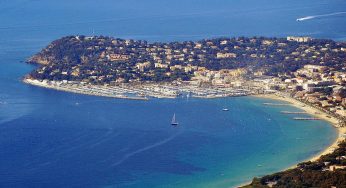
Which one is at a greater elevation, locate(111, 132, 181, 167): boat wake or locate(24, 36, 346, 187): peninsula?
locate(24, 36, 346, 187): peninsula

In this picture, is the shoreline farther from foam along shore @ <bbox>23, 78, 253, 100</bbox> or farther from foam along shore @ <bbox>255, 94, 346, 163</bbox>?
foam along shore @ <bbox>23, 78, 253, 100</bbox>

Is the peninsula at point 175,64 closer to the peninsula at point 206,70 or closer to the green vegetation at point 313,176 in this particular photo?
the peninsula at point 206,70

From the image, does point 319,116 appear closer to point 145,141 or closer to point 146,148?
point 145,141

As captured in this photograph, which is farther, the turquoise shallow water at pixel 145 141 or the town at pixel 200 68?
the town at pixel 200 68

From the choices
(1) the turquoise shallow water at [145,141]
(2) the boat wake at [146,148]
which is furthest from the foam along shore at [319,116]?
(2) the boat wake at [146,148]

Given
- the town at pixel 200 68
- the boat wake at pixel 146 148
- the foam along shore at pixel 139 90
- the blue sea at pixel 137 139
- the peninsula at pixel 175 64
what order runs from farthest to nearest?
the peninsula at pixel 175 64
the town at pixel 200 68
the foam along shore at pixel 139 90
the boat wake at pixel 146 148
the blue sea at pixel 137 139

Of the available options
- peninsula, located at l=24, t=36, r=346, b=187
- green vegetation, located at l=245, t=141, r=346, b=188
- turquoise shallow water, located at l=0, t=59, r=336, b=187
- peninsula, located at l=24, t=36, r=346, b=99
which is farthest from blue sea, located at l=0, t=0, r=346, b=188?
peninsula, located at l=24, t=36, r=346, b=99

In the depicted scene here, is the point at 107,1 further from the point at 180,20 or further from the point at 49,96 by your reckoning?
the point at 49,96

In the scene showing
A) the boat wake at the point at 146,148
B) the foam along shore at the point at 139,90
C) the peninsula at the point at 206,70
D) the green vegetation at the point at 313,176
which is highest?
the peninsula at the point at 206,70

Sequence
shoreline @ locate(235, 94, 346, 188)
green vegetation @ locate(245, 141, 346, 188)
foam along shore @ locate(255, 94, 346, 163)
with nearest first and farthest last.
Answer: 1. green vegetation @ locate(245, 141, 346, 188)
2. shoreline @ locate(235, 94, 346, 188)
3. foam along shore @ locate(255, 94, 346, 163)
